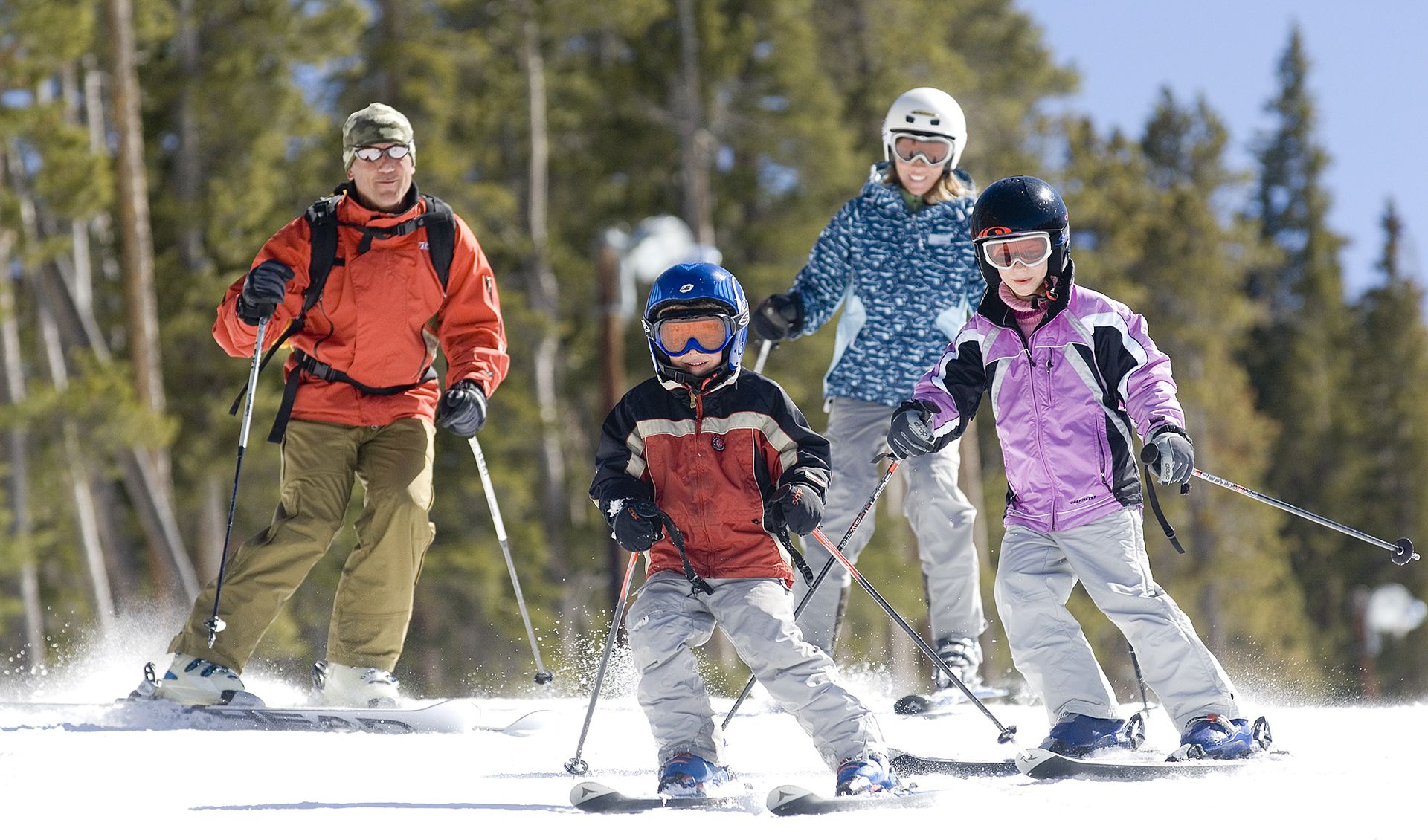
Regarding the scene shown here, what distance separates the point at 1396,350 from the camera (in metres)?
40.1

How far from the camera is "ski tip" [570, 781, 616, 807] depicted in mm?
3533

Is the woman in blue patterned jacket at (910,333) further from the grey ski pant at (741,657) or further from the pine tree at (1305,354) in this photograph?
the pine tree at (1305,354)

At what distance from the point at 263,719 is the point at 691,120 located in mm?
19480

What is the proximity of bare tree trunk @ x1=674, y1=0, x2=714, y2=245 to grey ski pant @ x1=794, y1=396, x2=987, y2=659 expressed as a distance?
58.4 ft

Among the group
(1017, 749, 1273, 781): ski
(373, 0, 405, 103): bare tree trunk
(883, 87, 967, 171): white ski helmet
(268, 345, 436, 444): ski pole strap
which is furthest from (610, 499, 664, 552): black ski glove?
(373, 0, 405, 103): bare tree trunk

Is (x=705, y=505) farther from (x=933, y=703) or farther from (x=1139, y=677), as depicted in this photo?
(x=933, y=703)

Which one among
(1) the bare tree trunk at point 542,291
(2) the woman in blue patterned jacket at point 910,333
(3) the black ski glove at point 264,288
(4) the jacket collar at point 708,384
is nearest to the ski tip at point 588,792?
(4) the jacket collar at point 708,384

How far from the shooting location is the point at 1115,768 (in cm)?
Result: 376

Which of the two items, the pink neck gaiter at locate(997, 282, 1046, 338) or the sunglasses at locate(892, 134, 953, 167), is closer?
the pink neck gaiter at locate(997, 282, 1046, 338)

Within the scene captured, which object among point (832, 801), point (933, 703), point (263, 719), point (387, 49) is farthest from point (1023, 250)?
point (387, 49)

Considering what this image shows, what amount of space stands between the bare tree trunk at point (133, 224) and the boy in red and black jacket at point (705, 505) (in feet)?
44.8

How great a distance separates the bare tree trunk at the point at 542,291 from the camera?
2280 centimetres

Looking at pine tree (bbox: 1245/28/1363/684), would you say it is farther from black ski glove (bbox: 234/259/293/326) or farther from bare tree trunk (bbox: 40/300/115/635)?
black ski glove (bbox: 234/259/293/326)

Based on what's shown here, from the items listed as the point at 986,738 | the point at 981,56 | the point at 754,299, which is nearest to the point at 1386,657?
the point at 981,56
